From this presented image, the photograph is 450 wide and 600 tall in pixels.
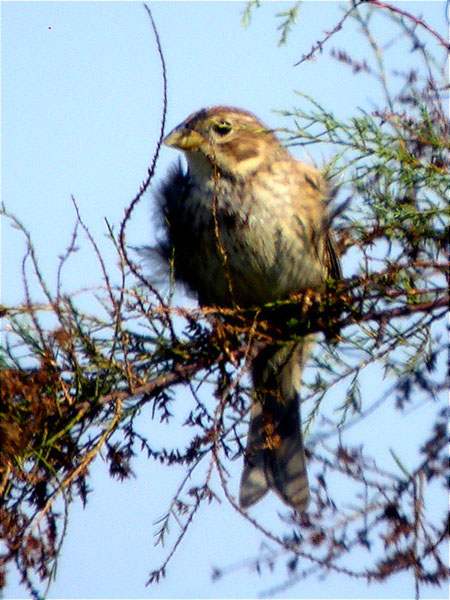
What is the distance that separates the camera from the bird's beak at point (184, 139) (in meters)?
4.23

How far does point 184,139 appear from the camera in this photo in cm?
423

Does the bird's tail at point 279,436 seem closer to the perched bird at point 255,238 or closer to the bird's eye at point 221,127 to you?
the perched bird at point 255,238

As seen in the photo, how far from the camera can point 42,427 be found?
10.8 feet

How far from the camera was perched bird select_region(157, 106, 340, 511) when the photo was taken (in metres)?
4.14

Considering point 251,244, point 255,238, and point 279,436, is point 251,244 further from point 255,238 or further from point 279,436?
point 279,436

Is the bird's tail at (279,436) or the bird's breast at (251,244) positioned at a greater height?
the bird's breast at (251,244)

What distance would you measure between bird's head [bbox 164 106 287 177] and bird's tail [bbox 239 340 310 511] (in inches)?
25.0

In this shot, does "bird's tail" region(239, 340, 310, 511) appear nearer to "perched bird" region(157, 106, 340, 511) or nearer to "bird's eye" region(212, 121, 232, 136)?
"perched bird" region(157, 106, 340, 511)

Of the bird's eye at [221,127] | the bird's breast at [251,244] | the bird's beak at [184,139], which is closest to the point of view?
the bird's breast at [251,244]

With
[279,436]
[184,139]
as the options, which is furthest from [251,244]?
[279,436]

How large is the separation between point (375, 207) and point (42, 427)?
1.06m

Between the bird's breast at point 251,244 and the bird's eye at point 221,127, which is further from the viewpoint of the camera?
the bird's eye at point 221,127

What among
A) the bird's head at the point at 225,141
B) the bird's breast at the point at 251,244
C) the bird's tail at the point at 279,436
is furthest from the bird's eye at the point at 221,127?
the bird's tail at the point at 279,436

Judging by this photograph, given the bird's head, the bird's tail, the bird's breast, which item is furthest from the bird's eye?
the bird's tail
